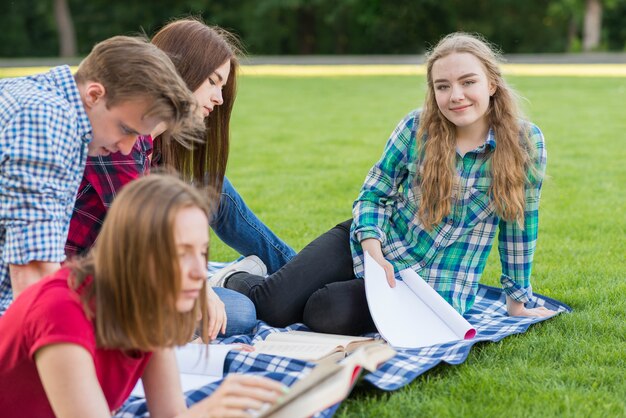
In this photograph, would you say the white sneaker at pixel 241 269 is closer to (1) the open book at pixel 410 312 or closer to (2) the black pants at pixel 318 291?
(2) the black pants at pixel 318 291

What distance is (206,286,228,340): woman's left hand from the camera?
338 centimetres

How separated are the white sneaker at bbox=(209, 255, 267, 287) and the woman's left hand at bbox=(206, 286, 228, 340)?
2.35 feet

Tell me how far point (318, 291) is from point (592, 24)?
99.7 feet

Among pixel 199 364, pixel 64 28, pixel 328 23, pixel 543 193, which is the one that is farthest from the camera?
pixel 328 23

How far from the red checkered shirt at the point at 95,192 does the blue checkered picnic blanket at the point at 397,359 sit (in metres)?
0.72

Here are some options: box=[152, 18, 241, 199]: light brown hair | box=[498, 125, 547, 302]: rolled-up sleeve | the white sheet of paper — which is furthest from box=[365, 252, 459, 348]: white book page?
box=[152, 18, 241, 199]: light brown hair

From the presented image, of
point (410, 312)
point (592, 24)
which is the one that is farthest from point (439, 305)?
point (592, 24)

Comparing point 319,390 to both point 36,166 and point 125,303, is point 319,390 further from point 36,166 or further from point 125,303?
point 36,166

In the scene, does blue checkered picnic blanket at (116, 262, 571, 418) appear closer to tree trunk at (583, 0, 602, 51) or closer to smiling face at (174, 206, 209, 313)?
smiling face at (174, 206, 209, 313)

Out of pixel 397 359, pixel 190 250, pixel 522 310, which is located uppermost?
pixel 190 250

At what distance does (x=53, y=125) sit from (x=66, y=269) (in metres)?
0.54

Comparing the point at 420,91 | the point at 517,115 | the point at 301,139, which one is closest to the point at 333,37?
the point at 420,91

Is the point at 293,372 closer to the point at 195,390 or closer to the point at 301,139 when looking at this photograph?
the point at 195,390

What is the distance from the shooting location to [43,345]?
2139mm
